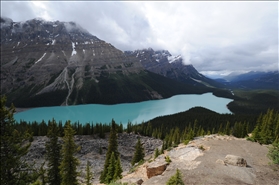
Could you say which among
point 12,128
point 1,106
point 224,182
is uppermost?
point 1,106

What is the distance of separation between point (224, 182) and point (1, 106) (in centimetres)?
1933

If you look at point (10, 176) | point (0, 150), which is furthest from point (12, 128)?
point (10, 176)

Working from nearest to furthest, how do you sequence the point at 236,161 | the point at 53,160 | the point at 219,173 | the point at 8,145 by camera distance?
the point at 8,145, the point at 219,173, the point at 236,161, the point at 53,160

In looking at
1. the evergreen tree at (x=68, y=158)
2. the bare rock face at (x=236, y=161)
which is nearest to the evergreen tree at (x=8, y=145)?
the evergreen tree at (x=68, y=158)

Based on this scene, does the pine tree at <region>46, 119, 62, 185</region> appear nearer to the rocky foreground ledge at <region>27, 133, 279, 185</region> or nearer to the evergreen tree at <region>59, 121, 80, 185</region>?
the rocky foreground ledge at <region>27, 133, 279, 185</region>

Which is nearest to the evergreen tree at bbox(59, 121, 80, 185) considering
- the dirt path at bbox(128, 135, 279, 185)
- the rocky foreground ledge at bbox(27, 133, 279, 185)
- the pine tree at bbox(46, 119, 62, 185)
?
the rocky foreground ledge at bbox(27, 133, 279, 185)

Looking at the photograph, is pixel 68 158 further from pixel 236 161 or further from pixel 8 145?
→ pixel 236 161

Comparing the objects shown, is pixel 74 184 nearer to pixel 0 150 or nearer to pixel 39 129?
pixel 0 150

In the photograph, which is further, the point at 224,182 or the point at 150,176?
the point at 150,176

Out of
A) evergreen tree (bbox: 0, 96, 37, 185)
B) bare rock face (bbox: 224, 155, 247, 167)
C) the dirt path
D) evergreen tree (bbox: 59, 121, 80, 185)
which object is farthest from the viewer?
evergreen tree (bbox: 59, 121, 80, 185)

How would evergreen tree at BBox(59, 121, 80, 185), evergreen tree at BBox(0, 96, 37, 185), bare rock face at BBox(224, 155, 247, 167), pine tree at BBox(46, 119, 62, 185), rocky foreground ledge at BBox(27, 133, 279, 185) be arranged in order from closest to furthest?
evergreen tree at BBox(0, 96, 37, 185), rocky foreground ledge at BBox(27, 133, 279, 185), bare rock face at BBox(224, 155, 247, 167), evergreen tree at BBox(59, 121, 80, 185), pine tree at BBox(46, 119, 62, 185)

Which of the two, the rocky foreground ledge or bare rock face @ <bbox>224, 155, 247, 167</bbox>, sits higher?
bare rock face @ <bbox>224, 155, 247, 167</bbox>

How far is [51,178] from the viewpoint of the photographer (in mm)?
25719

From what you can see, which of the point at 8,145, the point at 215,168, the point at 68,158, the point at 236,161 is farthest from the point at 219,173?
the point at 8,145
